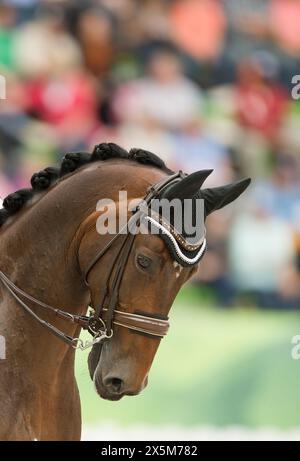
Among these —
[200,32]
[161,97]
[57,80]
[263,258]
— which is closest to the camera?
[263,258]

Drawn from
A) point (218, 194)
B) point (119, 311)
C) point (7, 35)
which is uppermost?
point (7, 35)

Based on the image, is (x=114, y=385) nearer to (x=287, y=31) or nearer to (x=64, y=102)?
(x=64, y=102)

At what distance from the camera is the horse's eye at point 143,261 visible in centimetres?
329

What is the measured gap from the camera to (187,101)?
8500 millimetres

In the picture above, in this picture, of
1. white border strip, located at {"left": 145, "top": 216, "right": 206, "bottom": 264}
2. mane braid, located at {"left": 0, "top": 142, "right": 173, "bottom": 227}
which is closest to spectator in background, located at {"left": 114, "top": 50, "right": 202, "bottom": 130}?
mane braid, located at {"left": 0, "top": 142, "right": 173, "bottom": 227}

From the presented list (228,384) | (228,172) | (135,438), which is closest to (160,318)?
(135,438)

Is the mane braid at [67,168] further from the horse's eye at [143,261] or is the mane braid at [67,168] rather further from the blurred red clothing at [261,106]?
the blurred red clothing at [261,106]

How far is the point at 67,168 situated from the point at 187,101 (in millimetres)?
4996

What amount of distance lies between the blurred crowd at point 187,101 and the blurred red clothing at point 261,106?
1 cm

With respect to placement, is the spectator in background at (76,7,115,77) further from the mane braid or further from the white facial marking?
the white facial marking

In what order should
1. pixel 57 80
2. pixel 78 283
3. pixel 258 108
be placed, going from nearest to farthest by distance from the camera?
1. pixel 78 283
2. pixel 57 80
3. pixel 258 108

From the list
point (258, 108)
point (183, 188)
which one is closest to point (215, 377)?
point (258, 108)

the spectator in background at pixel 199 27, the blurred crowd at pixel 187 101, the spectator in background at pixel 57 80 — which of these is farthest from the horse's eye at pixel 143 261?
the spectator in background at pixel 199 27

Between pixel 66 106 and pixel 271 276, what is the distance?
79.6 inches
